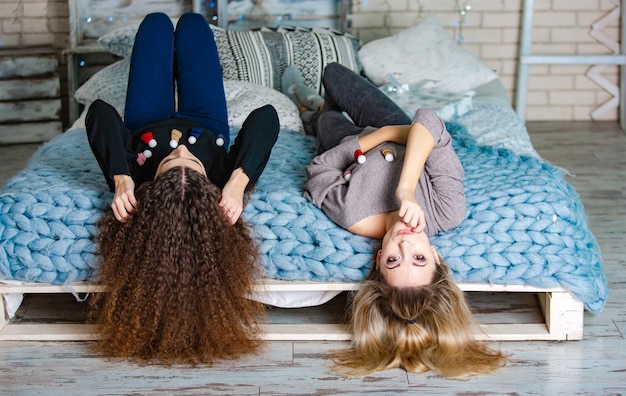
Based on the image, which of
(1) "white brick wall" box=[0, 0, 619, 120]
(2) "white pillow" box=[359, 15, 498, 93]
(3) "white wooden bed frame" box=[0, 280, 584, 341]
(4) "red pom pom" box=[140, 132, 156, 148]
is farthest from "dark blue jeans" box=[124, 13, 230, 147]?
(1) "white brick wall" box=[0, 0, 619, 120]

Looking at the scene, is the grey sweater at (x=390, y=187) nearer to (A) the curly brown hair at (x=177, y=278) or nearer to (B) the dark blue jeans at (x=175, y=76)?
(A) the curly brown hair at (x=177, y=278)

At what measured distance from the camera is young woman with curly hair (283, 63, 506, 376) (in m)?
2.13

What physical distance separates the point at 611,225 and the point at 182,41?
1596mm

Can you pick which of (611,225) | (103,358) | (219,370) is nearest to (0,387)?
(103,358)

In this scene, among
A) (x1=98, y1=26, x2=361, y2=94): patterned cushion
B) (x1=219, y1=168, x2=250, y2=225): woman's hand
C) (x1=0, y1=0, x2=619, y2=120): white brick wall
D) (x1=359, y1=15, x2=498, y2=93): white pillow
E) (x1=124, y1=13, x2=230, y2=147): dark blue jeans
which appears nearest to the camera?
(x1=219, y1=168, x2=250, y2=225): woman's hand

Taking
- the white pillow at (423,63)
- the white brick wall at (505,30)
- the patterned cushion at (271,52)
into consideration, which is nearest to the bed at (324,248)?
the patterned cushion at (271,52)

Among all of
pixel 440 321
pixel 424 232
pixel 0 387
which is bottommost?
pixel 0 387

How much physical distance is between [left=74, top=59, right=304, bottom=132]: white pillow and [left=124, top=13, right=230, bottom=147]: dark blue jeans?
1.52 ft

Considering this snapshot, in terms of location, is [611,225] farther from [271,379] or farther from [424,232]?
[271,379]

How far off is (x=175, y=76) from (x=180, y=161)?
0.62 meters

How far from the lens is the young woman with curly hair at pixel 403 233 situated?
2.13 metres

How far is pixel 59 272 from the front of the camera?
2299 mm

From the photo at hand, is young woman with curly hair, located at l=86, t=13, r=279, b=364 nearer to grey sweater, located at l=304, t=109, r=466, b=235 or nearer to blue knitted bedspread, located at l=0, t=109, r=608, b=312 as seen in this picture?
blue knitted bedspread, located at l=0, t=109, r=608, b=312

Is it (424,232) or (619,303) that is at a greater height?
(424,232)
